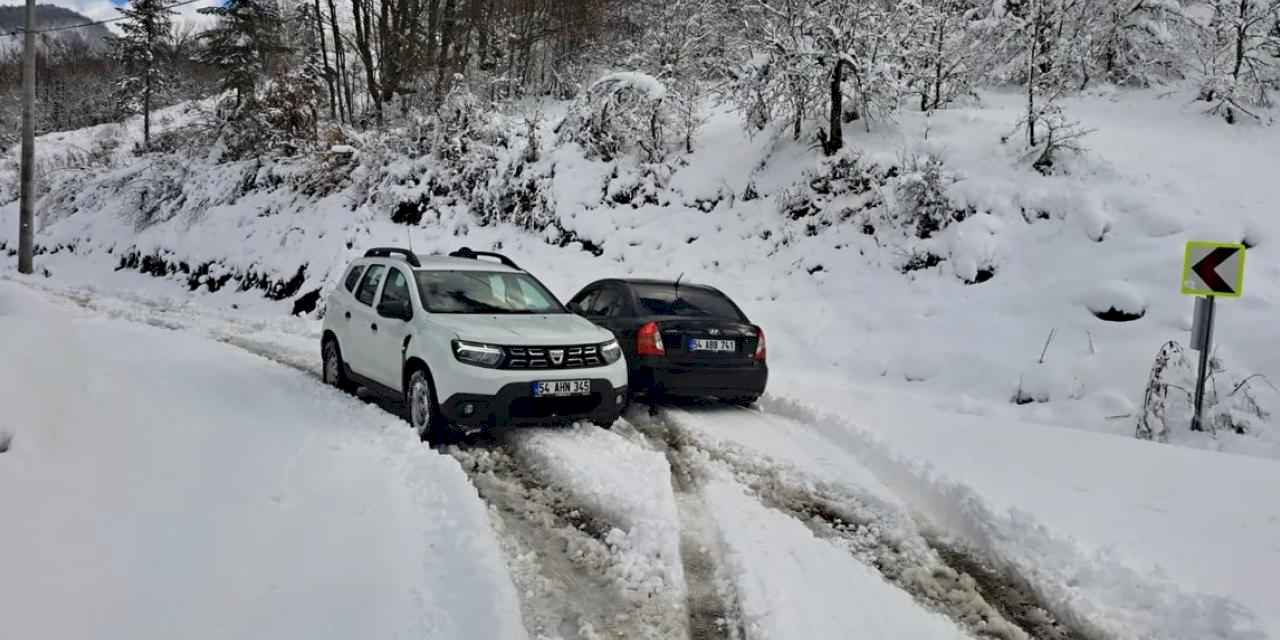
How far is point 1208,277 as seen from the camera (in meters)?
6.80

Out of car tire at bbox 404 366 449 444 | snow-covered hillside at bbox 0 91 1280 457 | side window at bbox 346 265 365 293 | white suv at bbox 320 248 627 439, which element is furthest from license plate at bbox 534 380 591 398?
snow-covered hillside at bbox 0 91 1280 457

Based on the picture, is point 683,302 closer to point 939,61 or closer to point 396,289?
point 396,289

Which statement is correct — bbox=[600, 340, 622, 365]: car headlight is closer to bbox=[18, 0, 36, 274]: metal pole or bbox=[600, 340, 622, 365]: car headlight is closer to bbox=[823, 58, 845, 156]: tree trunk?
bbox=[823, 58, 845, 156]: tree trunk

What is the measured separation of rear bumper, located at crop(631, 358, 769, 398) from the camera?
7.65m

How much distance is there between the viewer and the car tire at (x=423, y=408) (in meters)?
6.29

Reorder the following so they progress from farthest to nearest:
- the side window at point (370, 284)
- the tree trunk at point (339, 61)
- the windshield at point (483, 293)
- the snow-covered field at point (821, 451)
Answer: the tree trunk at point (339, 61), the side window at point (370, 284), the windshield at point (483, 293), the snow-covered field at point (821, 451)

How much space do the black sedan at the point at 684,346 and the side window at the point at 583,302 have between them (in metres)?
0.50

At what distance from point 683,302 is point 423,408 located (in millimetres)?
3189

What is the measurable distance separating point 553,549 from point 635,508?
69 cm

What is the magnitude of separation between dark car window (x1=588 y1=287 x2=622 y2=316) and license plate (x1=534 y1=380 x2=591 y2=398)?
2031 millimetres

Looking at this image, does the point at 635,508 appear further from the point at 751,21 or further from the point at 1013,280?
the point at 751,21

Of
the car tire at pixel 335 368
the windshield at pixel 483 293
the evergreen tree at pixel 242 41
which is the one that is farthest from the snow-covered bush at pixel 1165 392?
the evergreen tree at pixel 242 41

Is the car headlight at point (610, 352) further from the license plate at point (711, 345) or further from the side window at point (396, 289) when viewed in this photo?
the side window at point (396, 289)

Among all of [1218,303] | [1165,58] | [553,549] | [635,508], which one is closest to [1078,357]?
[1218,303]
